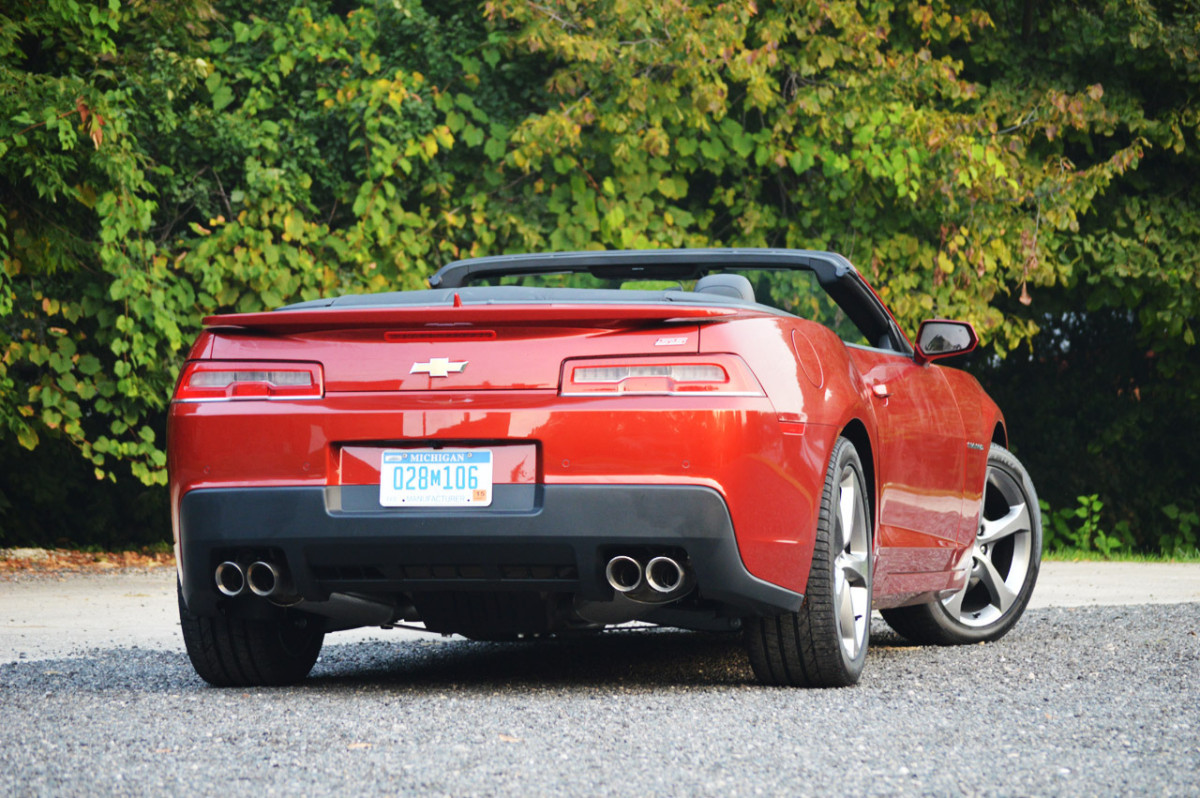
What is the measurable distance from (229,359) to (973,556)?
3472mm

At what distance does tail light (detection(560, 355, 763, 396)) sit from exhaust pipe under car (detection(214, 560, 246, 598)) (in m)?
1.14

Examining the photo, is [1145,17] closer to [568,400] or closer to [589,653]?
[589,653]

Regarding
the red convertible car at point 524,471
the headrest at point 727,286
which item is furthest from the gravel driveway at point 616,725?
the headrest at point 727,286

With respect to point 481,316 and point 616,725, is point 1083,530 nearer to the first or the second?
point 481,316

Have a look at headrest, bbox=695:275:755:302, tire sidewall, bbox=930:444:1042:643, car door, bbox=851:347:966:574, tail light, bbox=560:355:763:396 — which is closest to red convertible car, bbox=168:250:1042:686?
tail light, bbox=560:355:763:396

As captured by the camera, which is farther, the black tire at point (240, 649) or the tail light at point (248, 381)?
the black tire at point (240, 649)

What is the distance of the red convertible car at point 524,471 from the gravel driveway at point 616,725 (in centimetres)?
27

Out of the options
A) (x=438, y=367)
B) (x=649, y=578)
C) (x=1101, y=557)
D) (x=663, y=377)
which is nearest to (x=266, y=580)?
(x=438, y=367)

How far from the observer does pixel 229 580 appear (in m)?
4.81

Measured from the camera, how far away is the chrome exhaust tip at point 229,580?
189 inches

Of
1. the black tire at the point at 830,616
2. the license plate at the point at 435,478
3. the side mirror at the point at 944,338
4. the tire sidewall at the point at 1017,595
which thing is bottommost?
the tire sidewall at the point at 1017,595

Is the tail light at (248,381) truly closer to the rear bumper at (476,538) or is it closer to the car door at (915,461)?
the rear bumper at (476,538)

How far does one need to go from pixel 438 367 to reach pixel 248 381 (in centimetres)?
59

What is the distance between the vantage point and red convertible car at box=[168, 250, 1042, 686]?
14.7ft
